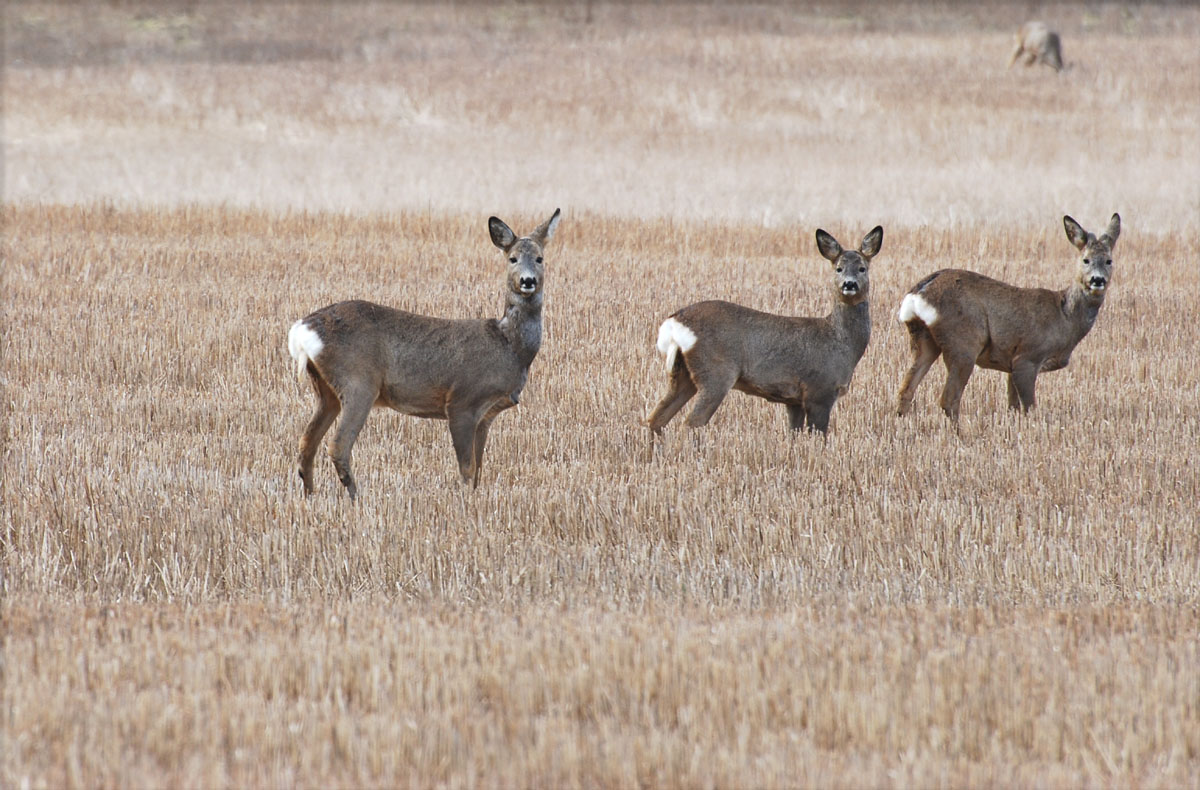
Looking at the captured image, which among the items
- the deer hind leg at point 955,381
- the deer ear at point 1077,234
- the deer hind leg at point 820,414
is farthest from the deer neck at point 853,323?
the deer ear at point 1077,234

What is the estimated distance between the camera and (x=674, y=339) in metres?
7.96

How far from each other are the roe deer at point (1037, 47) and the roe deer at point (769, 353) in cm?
2946

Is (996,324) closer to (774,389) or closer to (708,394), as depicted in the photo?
(774,389)

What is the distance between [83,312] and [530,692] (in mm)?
9230

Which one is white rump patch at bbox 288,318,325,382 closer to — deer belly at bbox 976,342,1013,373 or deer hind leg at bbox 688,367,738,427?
deer hind leg at bbox 688,367,738,427

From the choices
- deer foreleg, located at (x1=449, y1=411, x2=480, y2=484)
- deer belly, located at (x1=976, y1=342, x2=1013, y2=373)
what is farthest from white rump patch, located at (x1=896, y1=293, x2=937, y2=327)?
deer foreleg, located at (x1=449, y1=411, x2=480, y2=484)

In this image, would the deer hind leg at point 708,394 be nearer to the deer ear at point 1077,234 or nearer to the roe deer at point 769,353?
the roe deer at point 769,353

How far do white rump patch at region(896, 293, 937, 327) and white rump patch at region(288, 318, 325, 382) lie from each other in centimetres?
411

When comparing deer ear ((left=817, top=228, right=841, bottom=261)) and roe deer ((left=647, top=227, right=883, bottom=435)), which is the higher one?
deer ear ((left=817, top=228, right=841, bottom=261))

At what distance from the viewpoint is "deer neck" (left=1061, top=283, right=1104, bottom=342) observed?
9.16m

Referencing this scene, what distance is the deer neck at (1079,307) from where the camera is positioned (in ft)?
30.0

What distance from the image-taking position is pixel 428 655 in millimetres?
4406

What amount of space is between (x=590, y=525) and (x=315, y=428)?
5.34ft

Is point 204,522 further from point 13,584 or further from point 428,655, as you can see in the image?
point 428,655
